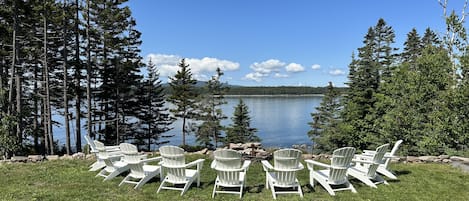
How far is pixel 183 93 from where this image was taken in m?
24.3

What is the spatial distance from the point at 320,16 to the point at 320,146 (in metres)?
11.0

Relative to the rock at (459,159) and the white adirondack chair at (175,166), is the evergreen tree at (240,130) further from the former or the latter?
the white adirondack chair at (175,166)

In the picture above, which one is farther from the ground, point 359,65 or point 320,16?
point 320,16

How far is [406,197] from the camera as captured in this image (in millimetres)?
4699

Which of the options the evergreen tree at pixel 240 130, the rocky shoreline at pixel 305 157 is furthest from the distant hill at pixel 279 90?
the rocky shoreline at pixel 305 157

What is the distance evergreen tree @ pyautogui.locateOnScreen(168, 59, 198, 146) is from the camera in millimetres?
24344

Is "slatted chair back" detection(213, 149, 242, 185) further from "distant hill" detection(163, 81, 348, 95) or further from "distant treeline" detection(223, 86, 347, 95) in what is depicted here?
"distant treeline" detection(223, 86, 347, 95)

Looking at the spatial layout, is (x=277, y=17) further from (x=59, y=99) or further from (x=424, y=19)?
(x=59, y=99)

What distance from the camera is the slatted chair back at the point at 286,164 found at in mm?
4666

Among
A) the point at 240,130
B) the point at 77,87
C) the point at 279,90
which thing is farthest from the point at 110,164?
the point at 279,90

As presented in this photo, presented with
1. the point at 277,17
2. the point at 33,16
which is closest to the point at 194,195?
the point at 33,16

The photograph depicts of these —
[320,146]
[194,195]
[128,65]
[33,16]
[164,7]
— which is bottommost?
[320,146]

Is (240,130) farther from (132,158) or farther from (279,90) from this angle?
(279,90)

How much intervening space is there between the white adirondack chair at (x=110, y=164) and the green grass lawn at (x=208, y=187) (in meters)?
0.15
